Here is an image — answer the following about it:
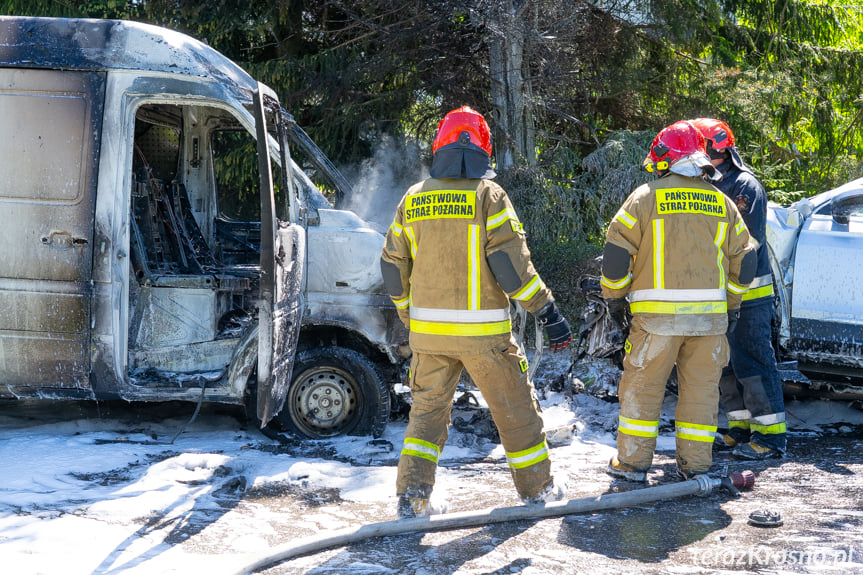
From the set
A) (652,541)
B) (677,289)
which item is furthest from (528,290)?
(652,541)

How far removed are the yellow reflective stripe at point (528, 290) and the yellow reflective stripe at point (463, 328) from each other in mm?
139

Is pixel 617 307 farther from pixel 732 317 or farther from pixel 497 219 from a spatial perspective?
pixel 497 219

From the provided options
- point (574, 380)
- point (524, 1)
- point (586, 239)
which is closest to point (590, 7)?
point (524, 1)

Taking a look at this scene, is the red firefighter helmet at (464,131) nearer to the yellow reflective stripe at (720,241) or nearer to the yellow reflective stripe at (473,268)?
the yellow reflective stripe at (473,268)

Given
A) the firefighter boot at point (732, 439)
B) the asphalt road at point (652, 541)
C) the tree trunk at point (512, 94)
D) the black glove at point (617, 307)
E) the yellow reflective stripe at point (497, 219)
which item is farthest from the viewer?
the tree trunk at point (512, 94)

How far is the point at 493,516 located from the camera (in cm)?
397

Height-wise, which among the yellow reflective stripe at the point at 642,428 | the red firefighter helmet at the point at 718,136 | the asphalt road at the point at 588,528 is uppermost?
the red firefighter helmet at the point at 718,136

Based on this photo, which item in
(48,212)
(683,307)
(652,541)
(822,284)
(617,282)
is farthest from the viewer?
(822,284)

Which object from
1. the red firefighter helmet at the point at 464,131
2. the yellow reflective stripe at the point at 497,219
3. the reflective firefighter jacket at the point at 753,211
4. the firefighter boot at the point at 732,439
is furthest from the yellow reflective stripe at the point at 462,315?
the firefighter boot at the point at 732,439

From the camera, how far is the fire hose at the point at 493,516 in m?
3.50

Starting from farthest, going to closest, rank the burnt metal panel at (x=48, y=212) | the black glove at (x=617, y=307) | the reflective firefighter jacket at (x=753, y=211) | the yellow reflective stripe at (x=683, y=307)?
the reflective firefighter jacket at (x=753, y=211) → the burnt metal panel at (x=48, y=212) → the black glove at (x=617, y=307) → the yellow reflective stripe at (x=683, y=307)

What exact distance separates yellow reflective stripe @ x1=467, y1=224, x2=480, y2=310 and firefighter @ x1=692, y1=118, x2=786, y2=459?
2.20 meters

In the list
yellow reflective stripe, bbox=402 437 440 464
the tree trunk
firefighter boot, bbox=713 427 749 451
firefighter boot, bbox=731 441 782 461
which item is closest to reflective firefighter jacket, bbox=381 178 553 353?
yellow reflective stripe, bbox=402 437 440 464

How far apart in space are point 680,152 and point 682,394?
4.42 feet
